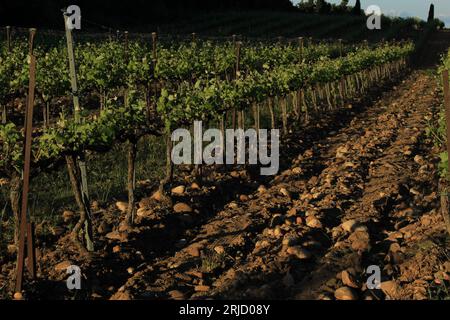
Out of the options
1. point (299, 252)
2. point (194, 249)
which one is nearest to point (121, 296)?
point (194, 249)

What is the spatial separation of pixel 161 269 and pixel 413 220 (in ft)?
11.1

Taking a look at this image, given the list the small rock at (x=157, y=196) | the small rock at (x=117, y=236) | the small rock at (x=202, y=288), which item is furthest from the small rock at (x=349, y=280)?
the small rock at (x=157, y=196)

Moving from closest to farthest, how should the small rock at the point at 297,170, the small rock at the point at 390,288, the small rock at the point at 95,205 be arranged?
the small rock at the point at 390,288, the small rock at the point at 95,205, the small rock at the point at 297,170

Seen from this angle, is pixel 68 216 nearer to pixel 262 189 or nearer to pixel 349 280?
pixel 262 189

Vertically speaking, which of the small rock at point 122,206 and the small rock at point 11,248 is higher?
the small rock at point 122,206

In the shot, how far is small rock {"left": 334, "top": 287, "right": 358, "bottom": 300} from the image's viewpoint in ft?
17.9

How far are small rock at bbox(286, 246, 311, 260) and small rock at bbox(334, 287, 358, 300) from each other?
96 centimetres

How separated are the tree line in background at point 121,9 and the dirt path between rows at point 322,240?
773 inches

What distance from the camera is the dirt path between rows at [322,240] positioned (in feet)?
19.2

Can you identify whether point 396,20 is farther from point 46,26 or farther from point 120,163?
point 120,163

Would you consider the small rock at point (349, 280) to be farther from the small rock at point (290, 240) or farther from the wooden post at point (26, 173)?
the wooden post at point (26, 173)

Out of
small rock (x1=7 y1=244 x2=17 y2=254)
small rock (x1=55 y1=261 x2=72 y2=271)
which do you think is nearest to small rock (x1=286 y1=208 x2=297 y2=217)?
small rock (x1=55 y1=261 x2=72 y2=271)

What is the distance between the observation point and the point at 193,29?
4703 centimetres
